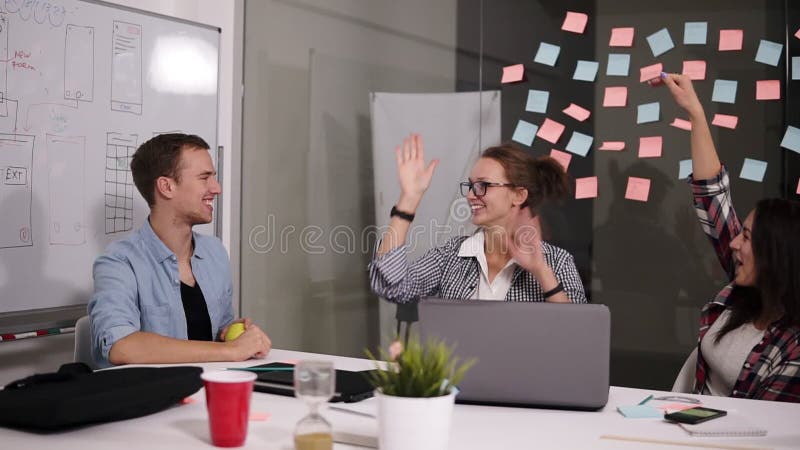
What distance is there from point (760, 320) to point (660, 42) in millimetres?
1462

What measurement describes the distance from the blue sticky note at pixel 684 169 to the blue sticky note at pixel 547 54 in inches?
26.2

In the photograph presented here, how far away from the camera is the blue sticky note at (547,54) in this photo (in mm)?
3375

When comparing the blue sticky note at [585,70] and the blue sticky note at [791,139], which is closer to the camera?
the blue sticky note at [791,139]

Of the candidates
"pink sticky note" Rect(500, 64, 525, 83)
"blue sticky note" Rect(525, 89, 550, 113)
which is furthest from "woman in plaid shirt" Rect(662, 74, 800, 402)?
"pink sticky note" Rect(500, 64, 525, 83)

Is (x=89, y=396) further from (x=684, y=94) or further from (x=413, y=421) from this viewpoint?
(x=684, y=94)

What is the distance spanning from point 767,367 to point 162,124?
238cm

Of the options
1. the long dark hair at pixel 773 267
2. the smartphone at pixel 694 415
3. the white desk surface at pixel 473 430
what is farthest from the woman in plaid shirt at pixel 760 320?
the smartphone at pixel 694 415

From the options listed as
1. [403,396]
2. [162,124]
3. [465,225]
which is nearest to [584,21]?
[465,225]

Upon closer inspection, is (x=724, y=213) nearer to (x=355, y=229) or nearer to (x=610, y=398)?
(x=610, y=398)

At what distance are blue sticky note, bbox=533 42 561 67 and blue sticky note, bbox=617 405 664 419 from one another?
6.62 feet

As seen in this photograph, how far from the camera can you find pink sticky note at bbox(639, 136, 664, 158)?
3189 mm

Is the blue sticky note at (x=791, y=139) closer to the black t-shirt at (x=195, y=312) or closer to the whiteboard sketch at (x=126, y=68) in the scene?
the black t-shirt at (x=195, y=312)

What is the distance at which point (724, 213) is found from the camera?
2.54m

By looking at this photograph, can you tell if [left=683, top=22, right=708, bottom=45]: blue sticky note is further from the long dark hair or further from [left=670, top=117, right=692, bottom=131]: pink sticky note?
the long dark hair
